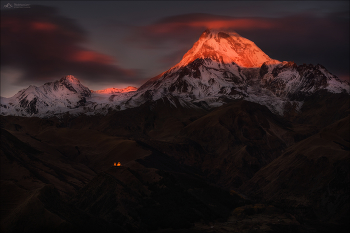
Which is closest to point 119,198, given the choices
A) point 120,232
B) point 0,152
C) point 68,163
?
point 120,232

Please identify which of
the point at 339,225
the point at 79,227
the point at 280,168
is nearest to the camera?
the point at 79,227

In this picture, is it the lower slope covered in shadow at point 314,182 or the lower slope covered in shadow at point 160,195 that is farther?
the lower slope covered in shadow at point 314,182

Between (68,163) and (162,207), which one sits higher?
(162,207)

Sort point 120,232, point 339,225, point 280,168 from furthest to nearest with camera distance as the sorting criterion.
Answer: point 280,168, point 339,225, point 120,232

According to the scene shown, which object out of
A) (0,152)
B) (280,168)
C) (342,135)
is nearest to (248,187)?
(280,168)

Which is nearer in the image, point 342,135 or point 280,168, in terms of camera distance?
point 280,168

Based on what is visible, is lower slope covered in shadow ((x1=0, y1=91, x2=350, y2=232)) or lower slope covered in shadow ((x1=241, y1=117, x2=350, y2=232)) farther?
lower slope covered in shadow ((x1=241, y1=117, x2=350, y2=232))

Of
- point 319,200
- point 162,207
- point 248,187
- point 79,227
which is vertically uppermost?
point 79,227

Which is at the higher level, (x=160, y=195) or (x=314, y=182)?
(x=160, y=195)

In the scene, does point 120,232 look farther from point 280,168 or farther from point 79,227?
point 280,168

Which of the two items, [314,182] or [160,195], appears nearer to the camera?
[160,195]
